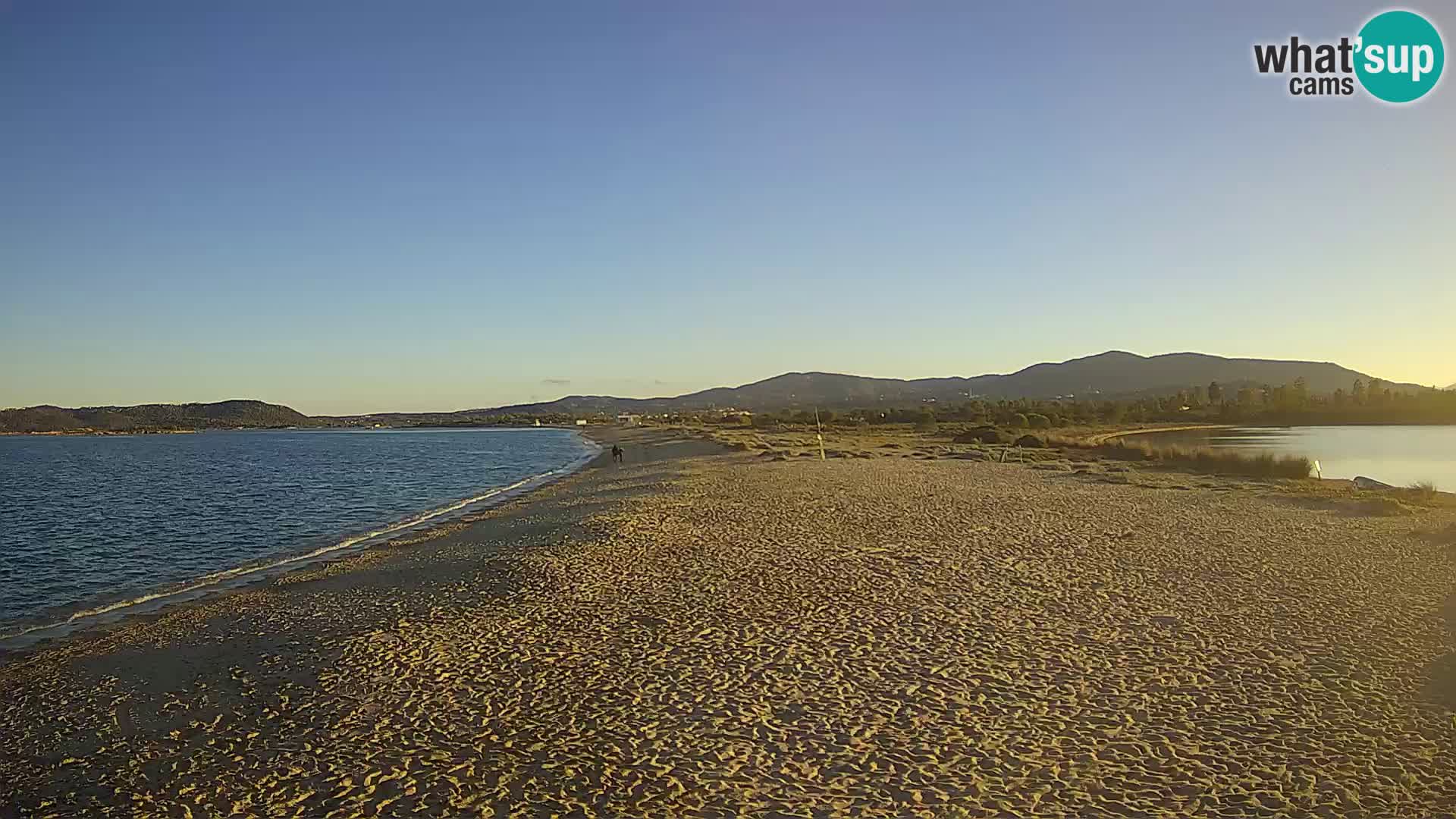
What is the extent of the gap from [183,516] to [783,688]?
27046mm

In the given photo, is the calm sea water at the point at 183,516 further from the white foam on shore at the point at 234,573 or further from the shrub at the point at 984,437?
the shrub at the point at 984,437

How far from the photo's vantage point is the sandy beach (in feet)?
21.7

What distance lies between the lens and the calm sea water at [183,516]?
17.6 metres

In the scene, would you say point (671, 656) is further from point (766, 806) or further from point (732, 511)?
point (732, 511)

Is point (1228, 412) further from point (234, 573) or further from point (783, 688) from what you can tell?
point (783, 688)

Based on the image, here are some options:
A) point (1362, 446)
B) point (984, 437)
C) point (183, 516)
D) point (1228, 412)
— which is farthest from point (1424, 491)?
point (1228, 412)

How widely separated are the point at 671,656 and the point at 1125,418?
10045 centimetres

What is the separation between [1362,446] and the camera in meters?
54.8

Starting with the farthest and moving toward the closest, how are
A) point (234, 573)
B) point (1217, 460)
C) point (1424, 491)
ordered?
point (1217, 460), point (1424, 491), point (234, 573)

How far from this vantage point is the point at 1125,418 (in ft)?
329

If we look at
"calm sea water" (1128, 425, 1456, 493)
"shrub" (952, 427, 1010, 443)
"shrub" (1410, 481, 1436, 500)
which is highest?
"shrub" (952, 427, 1010, 443)

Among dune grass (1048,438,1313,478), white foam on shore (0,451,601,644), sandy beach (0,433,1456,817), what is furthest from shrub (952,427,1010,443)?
sandy beach (0,433,1456,817)

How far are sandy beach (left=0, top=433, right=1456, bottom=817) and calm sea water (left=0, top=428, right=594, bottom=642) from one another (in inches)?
154

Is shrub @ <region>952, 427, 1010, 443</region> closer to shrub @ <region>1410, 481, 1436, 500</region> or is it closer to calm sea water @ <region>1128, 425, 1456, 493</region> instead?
calm sea water @ <region>1128, 425, 1456, 493</region>
